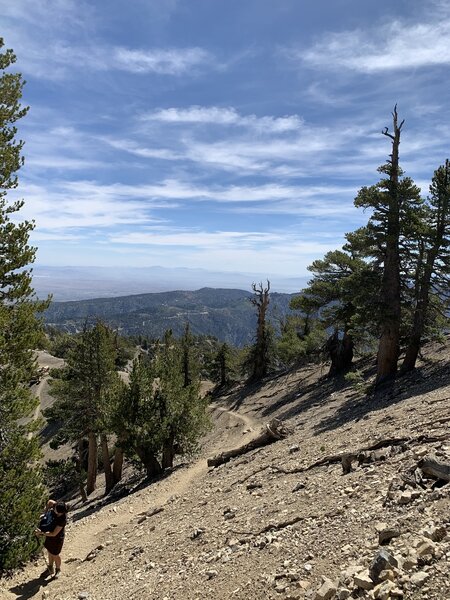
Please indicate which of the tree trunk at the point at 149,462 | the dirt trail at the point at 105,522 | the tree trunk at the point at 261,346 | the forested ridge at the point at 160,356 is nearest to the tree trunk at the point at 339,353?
the forested ridge at the point at 160,356

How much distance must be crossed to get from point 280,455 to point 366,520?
28.4 ft

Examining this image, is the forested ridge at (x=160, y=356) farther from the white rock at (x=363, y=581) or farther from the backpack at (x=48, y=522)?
the white rock at (x=363, y=581)

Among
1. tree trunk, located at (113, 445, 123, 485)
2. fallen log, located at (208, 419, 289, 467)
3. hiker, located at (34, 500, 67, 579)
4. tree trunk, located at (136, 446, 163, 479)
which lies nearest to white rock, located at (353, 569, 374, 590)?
hiker, located at (34, 500, 67, 579)

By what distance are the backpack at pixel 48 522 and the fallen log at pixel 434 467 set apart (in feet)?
32.2

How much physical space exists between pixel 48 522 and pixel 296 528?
7.57m

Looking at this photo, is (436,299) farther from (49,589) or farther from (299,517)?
(49,589)

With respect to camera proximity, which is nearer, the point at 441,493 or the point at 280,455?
the point at 441,493

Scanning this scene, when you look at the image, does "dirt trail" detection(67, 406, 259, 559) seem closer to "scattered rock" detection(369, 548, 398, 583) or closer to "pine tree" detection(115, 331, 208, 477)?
"pine tree" detection(115, 331, 208, 477)

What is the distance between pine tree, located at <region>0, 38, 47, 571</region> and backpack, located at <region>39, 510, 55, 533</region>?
10.6 inches

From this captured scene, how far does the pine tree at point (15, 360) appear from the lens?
37.6 feet

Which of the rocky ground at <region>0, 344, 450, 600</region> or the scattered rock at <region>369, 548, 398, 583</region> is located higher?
the scattered rock at <region>369, 548, 398, 583</region>

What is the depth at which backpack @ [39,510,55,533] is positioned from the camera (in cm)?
1177

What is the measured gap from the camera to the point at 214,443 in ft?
102

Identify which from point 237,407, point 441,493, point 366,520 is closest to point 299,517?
point 366,520
